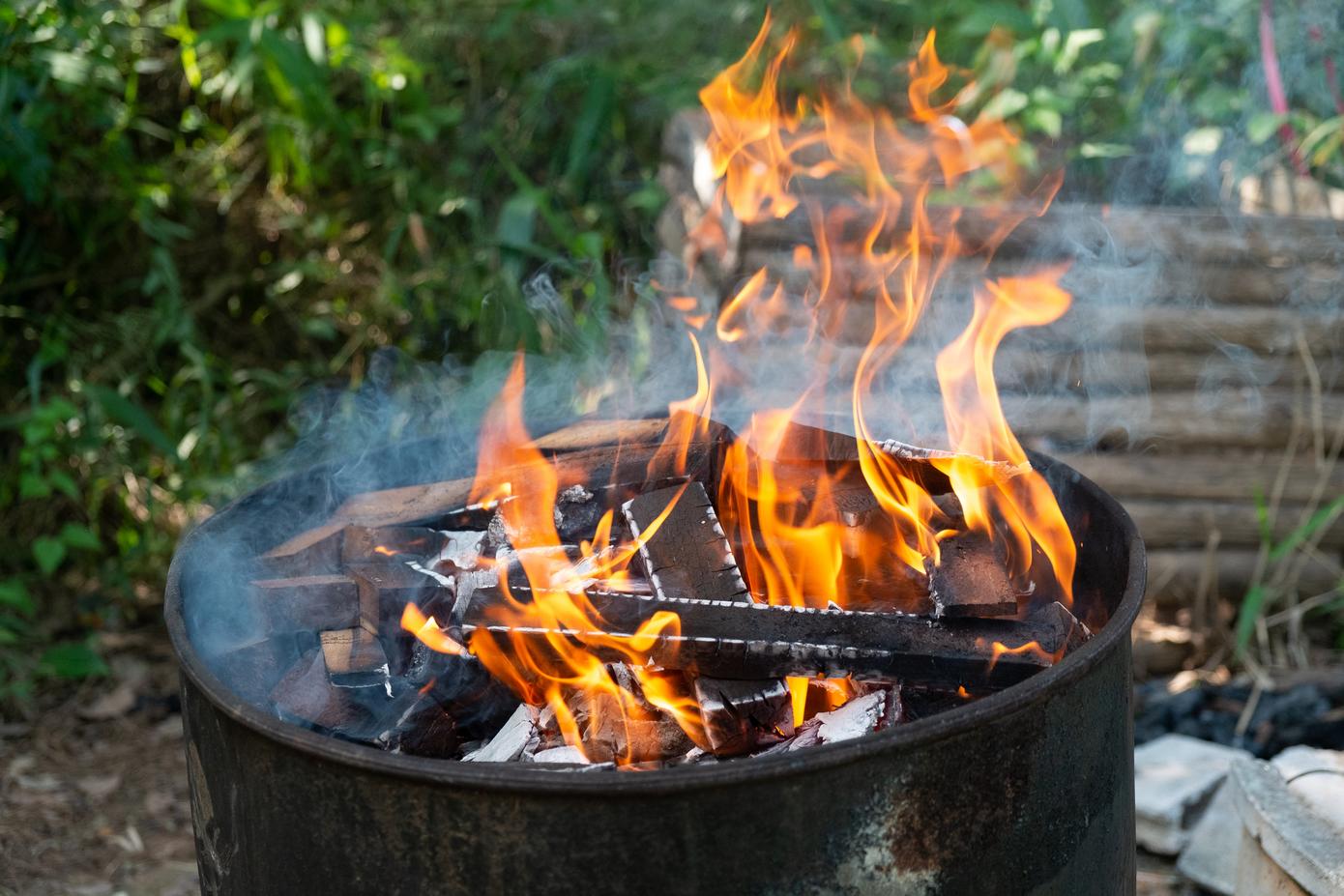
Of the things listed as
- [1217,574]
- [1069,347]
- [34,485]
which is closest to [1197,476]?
[1217,574]

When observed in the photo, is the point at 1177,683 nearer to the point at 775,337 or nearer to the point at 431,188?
the point at 775,337

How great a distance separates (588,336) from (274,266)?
1.45 meters

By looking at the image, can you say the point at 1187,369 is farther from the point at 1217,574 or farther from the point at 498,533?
the point at 498,533

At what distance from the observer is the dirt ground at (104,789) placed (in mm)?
2992

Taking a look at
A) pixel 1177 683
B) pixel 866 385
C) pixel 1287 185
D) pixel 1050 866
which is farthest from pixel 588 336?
pixel 1050 866

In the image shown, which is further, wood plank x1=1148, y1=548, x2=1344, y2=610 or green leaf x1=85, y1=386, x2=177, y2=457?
wood plank x1=1148, y1=548, x2=1344, y2=610

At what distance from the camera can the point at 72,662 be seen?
362cm

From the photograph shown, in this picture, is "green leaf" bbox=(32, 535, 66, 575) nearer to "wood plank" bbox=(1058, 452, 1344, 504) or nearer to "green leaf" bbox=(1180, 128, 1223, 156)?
"wood plank" bbox=(1058, 452, 1344, 504)

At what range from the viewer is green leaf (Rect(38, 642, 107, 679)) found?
3.60 m

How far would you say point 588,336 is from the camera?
13.4 ft

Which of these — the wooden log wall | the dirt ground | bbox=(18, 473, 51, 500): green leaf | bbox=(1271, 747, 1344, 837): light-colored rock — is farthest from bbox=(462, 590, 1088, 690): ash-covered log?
bbox=(18, 473, 51, 500): green leaf

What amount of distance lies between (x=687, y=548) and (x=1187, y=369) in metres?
2.50

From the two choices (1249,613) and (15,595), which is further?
(1249,613)

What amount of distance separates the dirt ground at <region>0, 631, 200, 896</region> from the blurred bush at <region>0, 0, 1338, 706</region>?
0.47ft
